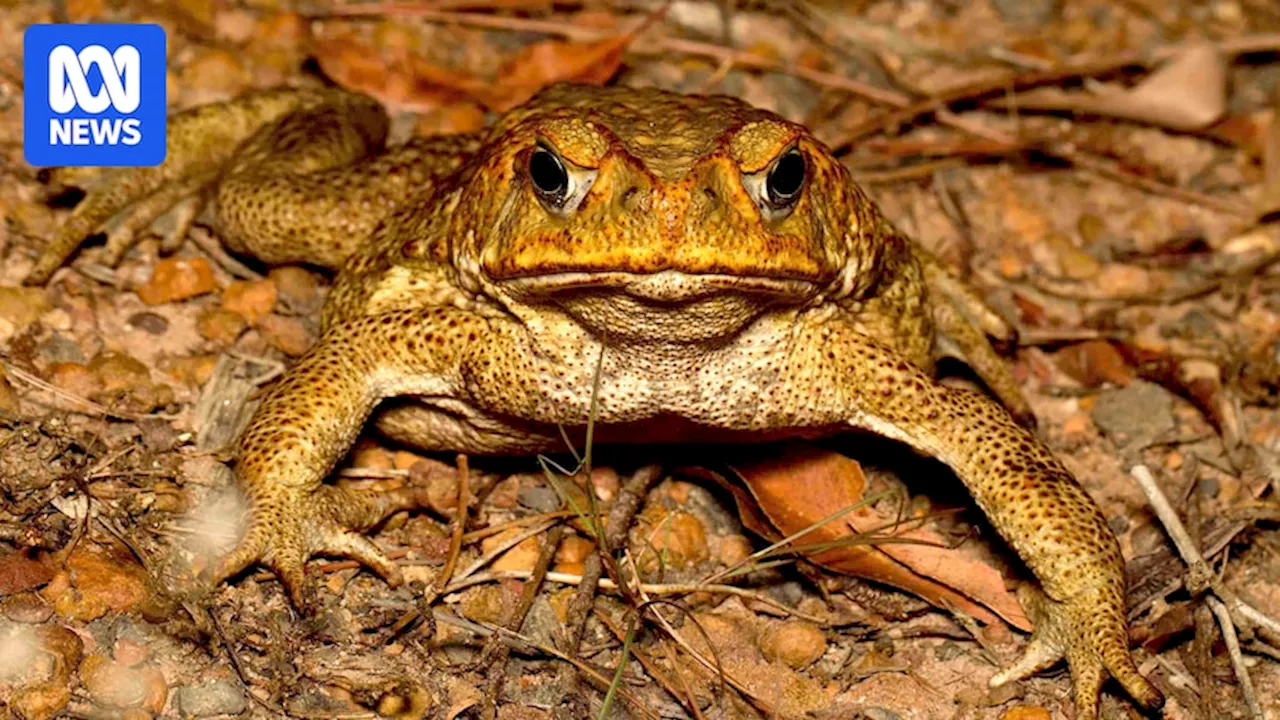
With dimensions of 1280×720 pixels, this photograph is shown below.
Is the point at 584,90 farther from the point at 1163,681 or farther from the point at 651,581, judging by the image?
the point at 1163,681

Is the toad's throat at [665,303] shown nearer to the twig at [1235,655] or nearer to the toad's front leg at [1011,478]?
the toad's front leg at [1011,478]

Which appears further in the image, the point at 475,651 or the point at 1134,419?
the point at 1134,419

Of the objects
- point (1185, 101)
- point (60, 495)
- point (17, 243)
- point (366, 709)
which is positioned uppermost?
point (1185, 101)

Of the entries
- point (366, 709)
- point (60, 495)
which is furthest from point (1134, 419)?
point (60, 495)

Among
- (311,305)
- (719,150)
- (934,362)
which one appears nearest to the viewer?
(719,150)

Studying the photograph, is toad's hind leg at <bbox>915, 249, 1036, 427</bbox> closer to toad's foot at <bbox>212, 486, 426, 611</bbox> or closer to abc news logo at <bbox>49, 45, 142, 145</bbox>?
toad's foot at <bbox>212, 486, 426, 611</bbox>

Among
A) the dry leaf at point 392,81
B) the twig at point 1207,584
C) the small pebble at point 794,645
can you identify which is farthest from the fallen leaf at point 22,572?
the twig at point 1207,584

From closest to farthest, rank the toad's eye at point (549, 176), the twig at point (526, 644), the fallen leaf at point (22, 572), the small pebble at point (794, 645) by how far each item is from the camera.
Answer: the toad's eye at point (549, 176) → the fallen leaf at point (22, 572) → the twig at point (526, 644) → the small pebble at point (794, 645)

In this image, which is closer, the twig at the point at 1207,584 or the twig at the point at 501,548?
the twig at the point at 1207,584
